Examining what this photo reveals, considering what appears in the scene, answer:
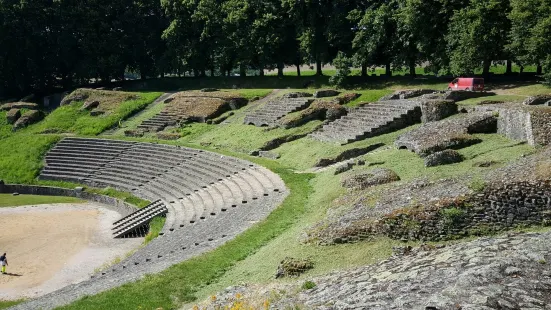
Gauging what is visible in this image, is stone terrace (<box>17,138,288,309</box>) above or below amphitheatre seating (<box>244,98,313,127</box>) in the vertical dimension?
below

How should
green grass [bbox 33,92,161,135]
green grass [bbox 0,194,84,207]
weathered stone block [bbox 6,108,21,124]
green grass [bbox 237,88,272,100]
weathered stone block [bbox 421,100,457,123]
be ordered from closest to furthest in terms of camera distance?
weathered stone block [bbox 421,100,457,123] → green grass [bbox 0,194,84,207] → green grass [bbox 237,88,272,100] → green grass [bbox 33,92,161,135] → weathered stone block [bbox 6,108,21,124]

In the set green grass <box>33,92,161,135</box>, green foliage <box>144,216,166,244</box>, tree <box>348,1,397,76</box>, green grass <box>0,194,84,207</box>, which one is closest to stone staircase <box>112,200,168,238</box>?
green foliage <box>144,216,166,244</box>

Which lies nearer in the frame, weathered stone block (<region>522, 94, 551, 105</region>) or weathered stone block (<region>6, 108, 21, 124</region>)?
weathered stone block (<region>522, 94, 551, 105</region>)

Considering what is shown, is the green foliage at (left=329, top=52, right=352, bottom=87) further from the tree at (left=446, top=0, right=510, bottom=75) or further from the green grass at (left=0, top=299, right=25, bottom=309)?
the green grass at (left=0, top=299, right=25, bottom=309)

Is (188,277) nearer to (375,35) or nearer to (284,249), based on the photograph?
(284,249)

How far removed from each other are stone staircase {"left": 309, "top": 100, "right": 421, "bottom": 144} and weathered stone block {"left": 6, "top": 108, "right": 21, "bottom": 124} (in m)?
37.0

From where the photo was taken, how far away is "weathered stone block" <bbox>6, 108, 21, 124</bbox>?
56.8m

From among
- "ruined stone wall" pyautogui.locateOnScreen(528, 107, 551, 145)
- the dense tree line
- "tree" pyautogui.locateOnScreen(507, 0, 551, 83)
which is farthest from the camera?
the dense tree line

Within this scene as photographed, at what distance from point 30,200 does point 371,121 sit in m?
25.2

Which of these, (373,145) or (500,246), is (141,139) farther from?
(500,246)

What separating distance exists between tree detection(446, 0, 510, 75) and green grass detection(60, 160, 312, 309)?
2437 cm

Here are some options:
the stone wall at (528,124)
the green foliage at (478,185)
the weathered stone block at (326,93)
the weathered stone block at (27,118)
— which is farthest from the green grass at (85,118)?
the green foliage at (478,185)

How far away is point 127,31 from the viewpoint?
7000cm

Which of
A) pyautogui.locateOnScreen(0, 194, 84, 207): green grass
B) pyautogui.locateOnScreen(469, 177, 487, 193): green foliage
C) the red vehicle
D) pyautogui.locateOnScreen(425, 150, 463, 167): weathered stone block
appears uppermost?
the red vehicle
